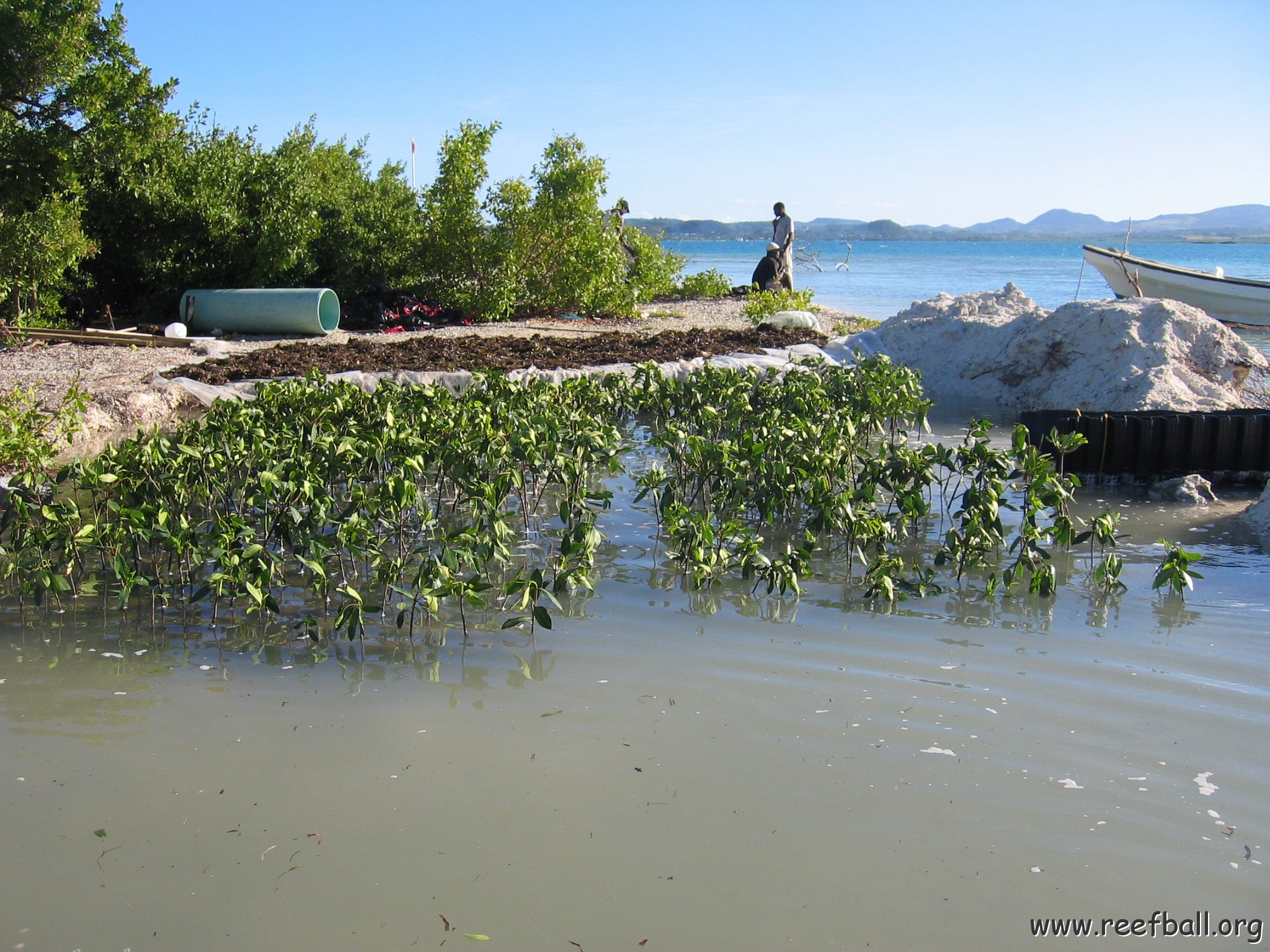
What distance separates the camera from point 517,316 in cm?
1549

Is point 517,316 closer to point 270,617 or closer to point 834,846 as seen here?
point 270,617

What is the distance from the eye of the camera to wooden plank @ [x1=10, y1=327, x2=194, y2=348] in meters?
11.1

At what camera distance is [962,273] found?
53312mm

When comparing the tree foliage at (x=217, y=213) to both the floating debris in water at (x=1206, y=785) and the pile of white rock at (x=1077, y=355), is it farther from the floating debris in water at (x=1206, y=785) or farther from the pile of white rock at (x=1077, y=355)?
the floating debris in water at (x=1206, y=785)

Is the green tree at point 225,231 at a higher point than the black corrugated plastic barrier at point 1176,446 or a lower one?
higher

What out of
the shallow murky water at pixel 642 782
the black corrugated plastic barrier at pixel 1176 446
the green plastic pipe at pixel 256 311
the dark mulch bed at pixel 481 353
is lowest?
the shallow murky water at pixel 642 782

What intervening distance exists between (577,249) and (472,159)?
2.01 metres

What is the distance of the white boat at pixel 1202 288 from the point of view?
63.8ft

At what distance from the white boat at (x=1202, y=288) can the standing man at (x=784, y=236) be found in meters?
5.58

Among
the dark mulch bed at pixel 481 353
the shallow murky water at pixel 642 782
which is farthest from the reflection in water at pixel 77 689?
the dark mulch bed at pixel 481 353

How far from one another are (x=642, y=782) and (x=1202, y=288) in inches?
803

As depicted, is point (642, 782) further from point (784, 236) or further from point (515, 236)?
point (784, 236)

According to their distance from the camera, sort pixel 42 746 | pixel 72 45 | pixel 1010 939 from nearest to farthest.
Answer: pixel 1010 939, pixel 42 746, pixel 72 45

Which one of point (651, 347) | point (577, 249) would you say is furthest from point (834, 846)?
point (577, 249)
